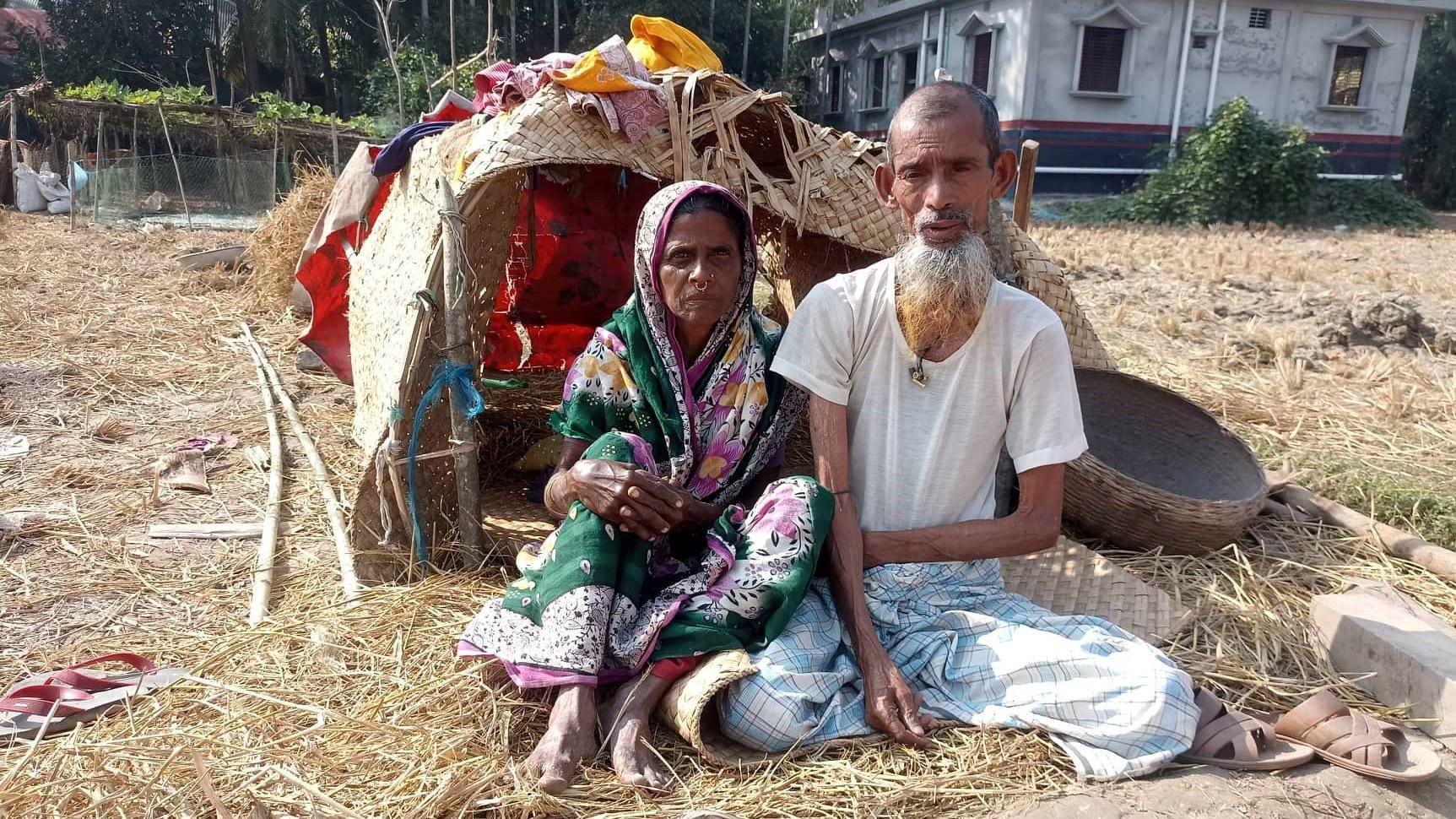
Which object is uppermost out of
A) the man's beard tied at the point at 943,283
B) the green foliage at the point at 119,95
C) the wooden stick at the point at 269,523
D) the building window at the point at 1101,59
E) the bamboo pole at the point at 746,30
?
→ the bamboo pole at the point at 746,30

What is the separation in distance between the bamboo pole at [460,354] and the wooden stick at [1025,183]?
2.23 metres

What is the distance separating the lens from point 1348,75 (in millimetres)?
19984

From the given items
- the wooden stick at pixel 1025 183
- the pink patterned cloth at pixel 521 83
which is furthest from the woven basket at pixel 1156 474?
the pink patterned cloth at pixel 521 83

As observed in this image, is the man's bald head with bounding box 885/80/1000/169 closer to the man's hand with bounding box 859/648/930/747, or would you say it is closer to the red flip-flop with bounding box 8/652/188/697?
the man's hand with bounding box 859/648/930/747

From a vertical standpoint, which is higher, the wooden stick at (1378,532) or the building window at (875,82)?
the building window at (875,82)

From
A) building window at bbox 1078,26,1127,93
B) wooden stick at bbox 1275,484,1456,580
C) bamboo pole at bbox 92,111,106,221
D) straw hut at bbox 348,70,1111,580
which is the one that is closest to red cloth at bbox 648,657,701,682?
straw hut at bbox 348,70,1111,580

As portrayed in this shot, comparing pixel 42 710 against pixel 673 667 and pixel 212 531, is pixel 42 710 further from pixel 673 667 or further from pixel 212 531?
pixel 673 667

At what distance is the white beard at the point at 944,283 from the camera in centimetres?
222

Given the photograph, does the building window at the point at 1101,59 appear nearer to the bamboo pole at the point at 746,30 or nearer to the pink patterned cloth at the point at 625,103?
the bamboo pole at the point at 746,30

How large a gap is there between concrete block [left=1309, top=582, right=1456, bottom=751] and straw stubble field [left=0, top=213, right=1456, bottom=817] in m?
0.10

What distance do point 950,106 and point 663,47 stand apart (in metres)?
1.59

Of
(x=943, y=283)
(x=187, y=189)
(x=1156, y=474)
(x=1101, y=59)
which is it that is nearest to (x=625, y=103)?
(x=943, y=283)

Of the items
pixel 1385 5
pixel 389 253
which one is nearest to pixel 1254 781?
pixel 389 253

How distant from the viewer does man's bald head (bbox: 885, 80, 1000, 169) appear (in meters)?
2.23
